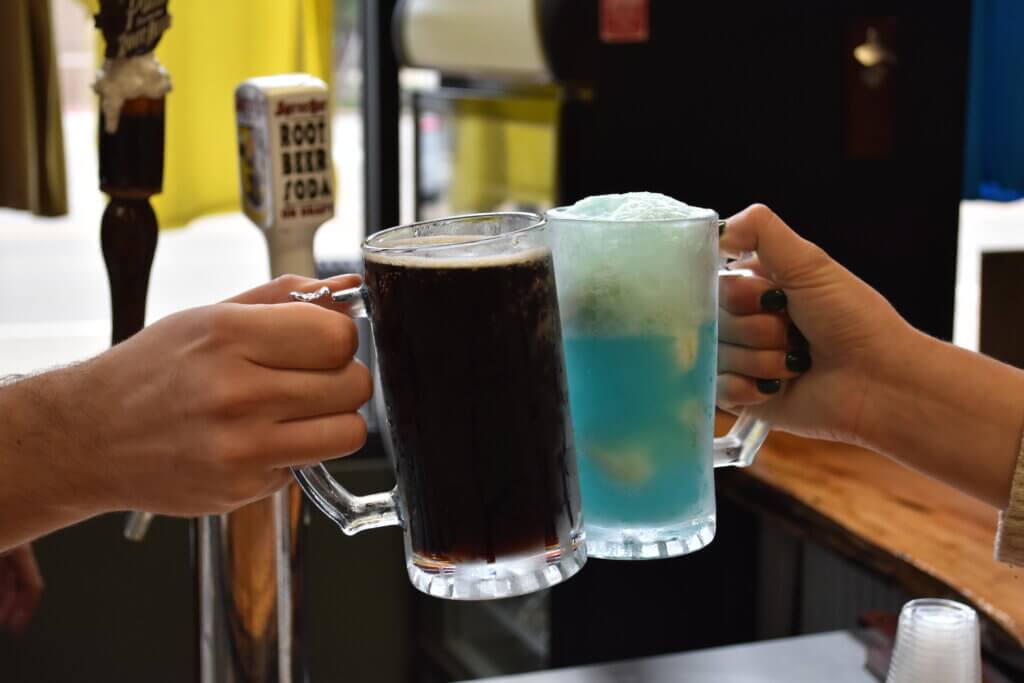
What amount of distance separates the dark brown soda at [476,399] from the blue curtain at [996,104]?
2.25 m

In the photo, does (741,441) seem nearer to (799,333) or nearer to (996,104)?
(799,333)

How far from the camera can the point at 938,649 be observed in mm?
1150

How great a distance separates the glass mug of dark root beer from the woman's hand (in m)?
0.27

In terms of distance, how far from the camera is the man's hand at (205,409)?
Answer: 2.56 ft

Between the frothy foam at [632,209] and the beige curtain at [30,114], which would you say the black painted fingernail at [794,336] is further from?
the beige curtain at [30,114]

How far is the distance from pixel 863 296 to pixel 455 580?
48 cm

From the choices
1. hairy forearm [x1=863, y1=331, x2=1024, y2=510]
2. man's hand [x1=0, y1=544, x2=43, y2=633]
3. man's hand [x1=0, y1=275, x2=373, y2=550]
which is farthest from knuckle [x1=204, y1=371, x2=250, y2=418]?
man's hand [x1=0, y1=544, x2=43, y2=633]

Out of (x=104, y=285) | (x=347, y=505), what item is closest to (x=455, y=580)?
(x=347, y=505)

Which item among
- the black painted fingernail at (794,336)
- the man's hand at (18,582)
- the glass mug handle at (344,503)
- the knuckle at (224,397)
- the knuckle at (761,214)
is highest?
the knuckle at (761,214)

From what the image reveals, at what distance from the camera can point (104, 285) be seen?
3.67 meters

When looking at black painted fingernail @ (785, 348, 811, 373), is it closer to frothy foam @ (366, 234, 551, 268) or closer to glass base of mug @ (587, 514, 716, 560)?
glass base of mug @ (587, 514, 716, 560)

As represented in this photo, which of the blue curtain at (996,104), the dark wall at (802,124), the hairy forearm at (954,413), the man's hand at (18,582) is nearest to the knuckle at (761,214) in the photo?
the hairy forearm at (954,413)

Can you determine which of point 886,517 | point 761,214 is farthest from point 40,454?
point 886,517

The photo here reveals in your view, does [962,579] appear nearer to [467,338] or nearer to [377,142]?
[467,338]
